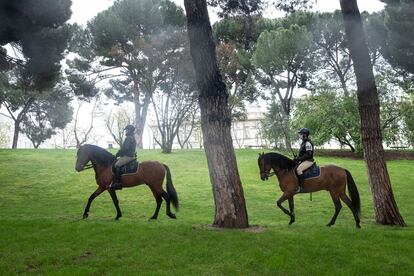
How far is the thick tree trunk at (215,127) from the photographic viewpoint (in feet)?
29.5

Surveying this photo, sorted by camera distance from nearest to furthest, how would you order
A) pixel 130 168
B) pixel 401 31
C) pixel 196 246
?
pixel 196 246 < pixel 130 168 < pixel 401 31

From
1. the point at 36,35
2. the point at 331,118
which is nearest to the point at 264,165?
the point at 36,35

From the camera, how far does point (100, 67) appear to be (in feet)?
115

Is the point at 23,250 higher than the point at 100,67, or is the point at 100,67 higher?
the point at 100,67

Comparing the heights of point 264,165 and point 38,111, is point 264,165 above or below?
below

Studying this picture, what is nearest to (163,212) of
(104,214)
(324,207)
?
(104,214)

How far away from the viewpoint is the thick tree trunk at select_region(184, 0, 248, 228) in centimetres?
898

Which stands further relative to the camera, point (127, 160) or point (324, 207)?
point (324, 207)

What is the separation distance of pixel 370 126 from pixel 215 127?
4.33 meters

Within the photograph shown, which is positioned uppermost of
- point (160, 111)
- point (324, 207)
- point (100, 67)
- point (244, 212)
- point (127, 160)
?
point (100, 67)

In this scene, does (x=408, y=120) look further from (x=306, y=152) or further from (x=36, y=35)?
(x=36, y=35)

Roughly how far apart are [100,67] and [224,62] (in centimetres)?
1126

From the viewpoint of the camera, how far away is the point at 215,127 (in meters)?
9.21

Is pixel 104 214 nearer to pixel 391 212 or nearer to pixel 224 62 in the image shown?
pixel 391 212
